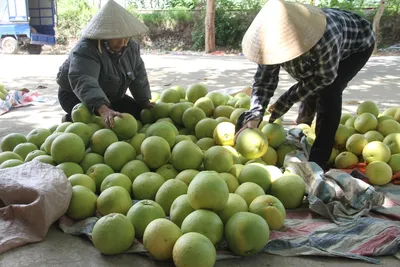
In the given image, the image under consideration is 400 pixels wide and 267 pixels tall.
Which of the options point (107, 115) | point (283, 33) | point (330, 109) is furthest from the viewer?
point (330, 109)

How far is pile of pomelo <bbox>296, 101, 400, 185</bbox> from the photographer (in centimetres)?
289

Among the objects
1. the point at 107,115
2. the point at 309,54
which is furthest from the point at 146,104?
the point at 309,54

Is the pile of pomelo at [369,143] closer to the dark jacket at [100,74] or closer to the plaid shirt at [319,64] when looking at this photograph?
the plaid shirt at [319,64]

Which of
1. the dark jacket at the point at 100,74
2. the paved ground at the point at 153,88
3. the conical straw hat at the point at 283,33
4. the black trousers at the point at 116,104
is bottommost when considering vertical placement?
the paved ground at the point at 153,88

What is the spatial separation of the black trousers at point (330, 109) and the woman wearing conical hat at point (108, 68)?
146cm

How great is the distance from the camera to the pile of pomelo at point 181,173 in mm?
1916

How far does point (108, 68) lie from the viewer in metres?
3.36

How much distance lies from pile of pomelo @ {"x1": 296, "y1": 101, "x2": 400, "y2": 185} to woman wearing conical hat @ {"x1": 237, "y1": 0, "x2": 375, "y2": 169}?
9.6 inches

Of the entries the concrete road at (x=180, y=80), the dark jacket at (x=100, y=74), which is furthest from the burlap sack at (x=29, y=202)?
the concrete road at (x=180, y=80)

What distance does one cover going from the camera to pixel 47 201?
208 cm

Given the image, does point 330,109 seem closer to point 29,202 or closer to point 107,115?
point 107,115

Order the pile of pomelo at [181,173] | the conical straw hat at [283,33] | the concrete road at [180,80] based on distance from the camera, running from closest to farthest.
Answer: the pile of pomelo at [181,173]
the conical straw hat at [283,33]
the concrete road at [180,80]

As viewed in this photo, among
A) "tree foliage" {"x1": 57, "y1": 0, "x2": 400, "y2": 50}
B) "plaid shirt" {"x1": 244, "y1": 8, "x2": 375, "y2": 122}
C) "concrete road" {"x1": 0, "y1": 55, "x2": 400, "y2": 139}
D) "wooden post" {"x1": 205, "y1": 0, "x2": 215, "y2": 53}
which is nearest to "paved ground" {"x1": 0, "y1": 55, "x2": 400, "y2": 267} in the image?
"concrete road" {"x1": 0, "y1": 55, "x2": 400, "y2": 139}

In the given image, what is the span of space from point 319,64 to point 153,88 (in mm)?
5219
